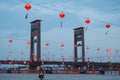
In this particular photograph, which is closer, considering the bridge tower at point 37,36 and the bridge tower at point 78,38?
the bridge tower at point 37,36

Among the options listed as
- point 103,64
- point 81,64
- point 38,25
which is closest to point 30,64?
point 38,25

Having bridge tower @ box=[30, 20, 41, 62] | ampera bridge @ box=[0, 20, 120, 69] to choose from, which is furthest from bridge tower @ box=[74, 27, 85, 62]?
bridge tower @ box=[30, 20, 41, 62]

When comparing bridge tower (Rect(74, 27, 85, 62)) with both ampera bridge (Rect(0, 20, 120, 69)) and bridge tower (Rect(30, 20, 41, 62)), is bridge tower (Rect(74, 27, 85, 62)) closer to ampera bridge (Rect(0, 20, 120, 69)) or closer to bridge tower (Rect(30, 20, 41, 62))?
ampera bridge (Rect(0, 20, 120, 69))

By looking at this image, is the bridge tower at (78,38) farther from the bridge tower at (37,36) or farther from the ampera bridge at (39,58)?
the bridge tower at (37,36)

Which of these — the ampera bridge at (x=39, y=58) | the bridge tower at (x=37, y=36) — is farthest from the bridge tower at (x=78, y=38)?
the bridge tower at (x=37, y=36)

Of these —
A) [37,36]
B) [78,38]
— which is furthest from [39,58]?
[78,38]

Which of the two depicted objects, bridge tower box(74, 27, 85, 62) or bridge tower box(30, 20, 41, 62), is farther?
bridge tower box(74, 27, 85, 62)

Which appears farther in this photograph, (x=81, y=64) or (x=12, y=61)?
(x=81, y=64)

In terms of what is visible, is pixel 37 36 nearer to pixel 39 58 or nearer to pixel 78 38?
pixel 39 58

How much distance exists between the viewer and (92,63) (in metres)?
103

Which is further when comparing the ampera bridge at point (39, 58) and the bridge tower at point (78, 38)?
the bridge tower at point (78, 38)

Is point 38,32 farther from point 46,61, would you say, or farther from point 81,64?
point 81,64

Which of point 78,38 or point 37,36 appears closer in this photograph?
point 37,36

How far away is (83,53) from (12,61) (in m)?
25.8
